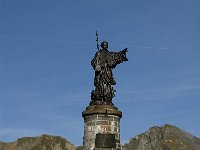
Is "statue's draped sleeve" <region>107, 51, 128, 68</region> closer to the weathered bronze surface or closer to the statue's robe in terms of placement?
the statue's robe

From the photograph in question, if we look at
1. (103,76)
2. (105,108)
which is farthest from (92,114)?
(103,76)

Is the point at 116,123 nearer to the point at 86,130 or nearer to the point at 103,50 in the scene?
the point at 86,130

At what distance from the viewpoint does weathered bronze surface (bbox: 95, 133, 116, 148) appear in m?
18.6

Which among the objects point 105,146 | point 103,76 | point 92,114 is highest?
point 103,76

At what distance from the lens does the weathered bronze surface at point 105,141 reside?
18578 mm

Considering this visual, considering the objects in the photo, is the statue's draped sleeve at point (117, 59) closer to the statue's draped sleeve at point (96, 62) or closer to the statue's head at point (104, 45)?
the statue's draped sleeve at point (96, 62)

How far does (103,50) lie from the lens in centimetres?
2034

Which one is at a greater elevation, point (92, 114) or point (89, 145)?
point (92, 114)

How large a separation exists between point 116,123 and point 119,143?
810mm

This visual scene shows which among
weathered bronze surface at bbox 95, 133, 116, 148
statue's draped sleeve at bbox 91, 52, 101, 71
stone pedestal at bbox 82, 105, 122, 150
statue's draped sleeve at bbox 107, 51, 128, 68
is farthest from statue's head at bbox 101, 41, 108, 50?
weathered bronze surface at bbox 95, 133, 116, 148

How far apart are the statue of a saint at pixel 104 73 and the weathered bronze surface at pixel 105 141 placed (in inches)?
59.4

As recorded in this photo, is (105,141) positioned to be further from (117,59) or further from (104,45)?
(104,45)

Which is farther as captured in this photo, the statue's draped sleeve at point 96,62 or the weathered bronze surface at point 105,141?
the statue's draped sleeve at point 96,62

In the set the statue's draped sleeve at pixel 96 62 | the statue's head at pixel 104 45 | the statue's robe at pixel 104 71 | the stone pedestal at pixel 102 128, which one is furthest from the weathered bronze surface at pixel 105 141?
the statue's head at pixel 104 45
